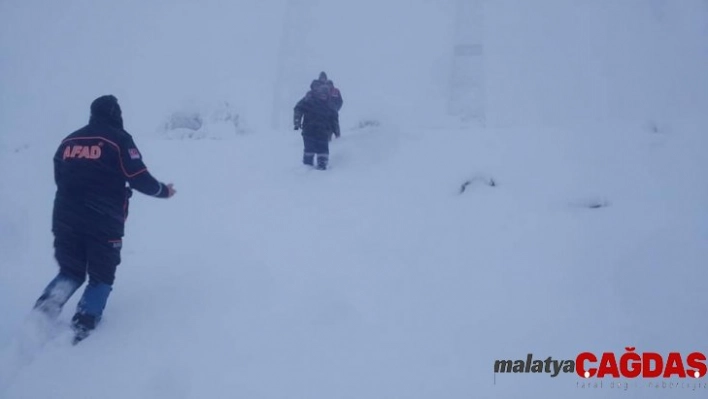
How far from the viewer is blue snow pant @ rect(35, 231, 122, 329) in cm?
311

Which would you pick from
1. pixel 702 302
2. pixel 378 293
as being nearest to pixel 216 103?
pixel 378 293

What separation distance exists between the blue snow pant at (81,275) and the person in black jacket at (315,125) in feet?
11.7

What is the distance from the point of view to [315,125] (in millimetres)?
6395

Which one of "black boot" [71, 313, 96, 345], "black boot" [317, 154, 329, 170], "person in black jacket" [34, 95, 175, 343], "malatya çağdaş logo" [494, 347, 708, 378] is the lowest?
"black boot" [71, 313, 96, 345]

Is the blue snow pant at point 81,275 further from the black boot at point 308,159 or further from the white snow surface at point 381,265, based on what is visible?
the black boot at point 308,159

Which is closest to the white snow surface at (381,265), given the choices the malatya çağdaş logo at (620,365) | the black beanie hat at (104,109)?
the malatya çağdaş logo at (620,365)

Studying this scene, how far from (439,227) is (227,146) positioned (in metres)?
4.71

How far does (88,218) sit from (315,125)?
3.65 meters

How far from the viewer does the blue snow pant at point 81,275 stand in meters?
3.11

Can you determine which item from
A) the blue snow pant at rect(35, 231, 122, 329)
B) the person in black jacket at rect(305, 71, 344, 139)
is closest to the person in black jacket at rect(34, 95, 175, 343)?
the blue snow pant at rect(35, 231, 122, 329)

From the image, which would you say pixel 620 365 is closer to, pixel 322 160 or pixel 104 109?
pixel 104 109

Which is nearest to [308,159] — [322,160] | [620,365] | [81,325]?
[322,160]

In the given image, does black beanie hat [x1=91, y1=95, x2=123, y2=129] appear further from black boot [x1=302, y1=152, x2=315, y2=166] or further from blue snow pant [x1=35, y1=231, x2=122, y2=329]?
black boot [x1=302, y1=152, x2=315, y2=166]

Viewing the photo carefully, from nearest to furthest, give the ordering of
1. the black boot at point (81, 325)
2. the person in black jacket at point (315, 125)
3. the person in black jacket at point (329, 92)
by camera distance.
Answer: the black boot at point (81, 325)
the person in black jacket at point (315, 125)
the person in black jacket at point (329, 92)
